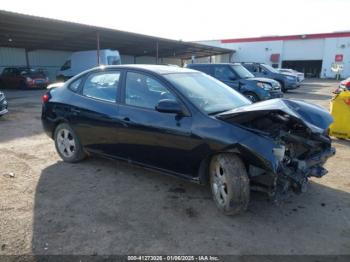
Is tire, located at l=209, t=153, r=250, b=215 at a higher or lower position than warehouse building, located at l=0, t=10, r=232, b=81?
lower

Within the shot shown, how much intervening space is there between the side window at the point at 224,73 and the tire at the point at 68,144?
7898 mm

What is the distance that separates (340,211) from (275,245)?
1.22 metres

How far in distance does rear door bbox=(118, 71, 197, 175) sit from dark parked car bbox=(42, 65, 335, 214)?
0.01 m

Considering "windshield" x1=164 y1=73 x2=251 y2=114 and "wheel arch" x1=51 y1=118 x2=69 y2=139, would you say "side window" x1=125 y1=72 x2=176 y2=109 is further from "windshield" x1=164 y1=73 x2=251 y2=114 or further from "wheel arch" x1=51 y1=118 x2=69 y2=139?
"wheel arch" x1=51 y1=118 x2=69 y2=139

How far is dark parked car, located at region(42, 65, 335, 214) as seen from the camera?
3.23 meters

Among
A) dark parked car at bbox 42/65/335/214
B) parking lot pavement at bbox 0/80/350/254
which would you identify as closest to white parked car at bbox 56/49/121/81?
dark parked car at bbox 42/65/335/214

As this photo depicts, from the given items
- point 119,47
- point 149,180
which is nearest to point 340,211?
point 149,180

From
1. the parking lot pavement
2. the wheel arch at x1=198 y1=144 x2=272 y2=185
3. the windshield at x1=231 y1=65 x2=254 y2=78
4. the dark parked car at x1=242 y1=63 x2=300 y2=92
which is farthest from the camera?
the dark parked car at x1=242 y1=63 x2=300 y2=92

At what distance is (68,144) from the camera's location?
5.12 m

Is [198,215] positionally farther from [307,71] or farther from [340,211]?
[307,71]

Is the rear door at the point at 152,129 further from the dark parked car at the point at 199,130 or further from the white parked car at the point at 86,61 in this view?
the white parked car at the point at 86,61

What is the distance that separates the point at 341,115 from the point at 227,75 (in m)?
5.46

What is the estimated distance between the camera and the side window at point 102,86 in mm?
4434

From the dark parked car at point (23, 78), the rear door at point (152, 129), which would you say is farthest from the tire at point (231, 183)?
the dark parked car at point (23, 78)
